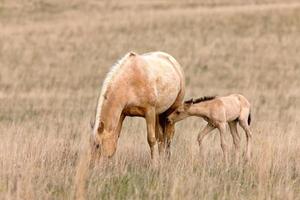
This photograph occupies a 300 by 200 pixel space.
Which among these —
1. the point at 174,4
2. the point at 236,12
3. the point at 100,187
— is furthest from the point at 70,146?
the point at 174,4

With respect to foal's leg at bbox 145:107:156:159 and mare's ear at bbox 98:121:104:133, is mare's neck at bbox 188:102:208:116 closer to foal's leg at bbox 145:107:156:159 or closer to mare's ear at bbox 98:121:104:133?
foal's leg at bbox 145:107:156:159

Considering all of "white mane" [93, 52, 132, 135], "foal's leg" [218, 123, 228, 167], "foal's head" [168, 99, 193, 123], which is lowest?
"foal's leg" [218, 123, 228, 167]

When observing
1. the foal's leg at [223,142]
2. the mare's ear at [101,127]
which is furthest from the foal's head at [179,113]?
the mare's ear at [101,127]

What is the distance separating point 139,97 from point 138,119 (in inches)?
309

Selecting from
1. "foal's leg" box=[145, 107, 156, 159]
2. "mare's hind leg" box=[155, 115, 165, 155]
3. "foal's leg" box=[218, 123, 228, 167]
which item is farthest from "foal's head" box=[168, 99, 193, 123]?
"foal's leg" box=[145, 107, 156, 159]

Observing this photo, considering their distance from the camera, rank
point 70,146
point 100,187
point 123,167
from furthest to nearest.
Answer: point 70,146
point 123,167
point 100,187

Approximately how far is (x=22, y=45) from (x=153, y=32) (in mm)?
7200

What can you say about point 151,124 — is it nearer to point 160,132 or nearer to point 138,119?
point 160,132

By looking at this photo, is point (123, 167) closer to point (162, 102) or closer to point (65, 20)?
point (162, 102)

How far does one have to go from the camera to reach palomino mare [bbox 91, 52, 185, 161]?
950 cm

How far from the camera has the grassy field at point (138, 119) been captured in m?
8.12

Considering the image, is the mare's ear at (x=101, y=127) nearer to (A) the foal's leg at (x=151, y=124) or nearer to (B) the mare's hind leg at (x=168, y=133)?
(A) the foal's leg at (x=151, y=124)

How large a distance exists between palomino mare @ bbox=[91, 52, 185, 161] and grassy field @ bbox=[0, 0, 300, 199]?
0.33m

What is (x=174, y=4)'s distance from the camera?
159 ft
